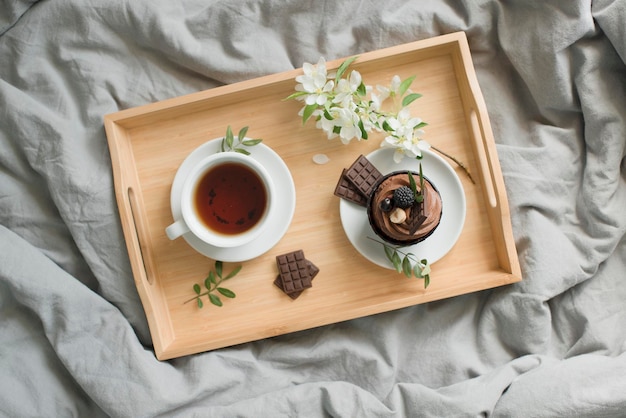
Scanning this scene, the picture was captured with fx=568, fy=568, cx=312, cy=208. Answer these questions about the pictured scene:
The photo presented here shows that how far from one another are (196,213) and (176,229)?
9 centimetres

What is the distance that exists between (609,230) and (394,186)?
564mm

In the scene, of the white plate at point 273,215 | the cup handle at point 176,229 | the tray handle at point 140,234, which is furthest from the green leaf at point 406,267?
the tray handle at point 140,234

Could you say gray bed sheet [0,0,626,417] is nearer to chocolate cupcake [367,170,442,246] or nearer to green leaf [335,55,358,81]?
green leaf [335,55,358,81]

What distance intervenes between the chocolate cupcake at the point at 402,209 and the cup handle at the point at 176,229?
41 cm

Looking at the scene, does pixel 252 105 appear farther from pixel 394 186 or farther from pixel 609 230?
pixel 609 230

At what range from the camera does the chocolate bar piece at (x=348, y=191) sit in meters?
1.32

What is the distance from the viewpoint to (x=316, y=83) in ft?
4.22

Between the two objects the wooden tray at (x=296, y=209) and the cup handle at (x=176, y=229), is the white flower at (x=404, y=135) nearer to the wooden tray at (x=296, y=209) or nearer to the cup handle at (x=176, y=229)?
the wooden tray at (x=296, y=209)

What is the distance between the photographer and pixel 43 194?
1.44m

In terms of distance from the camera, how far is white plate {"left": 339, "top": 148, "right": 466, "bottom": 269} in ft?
4.37

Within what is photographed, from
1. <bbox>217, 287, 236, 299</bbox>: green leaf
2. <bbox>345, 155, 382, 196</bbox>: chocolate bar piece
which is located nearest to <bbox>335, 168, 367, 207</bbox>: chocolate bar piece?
<bbox>345, 155, 382, 196</bbox>: chocolate bar piece

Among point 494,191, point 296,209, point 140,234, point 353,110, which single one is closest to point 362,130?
point 353,110

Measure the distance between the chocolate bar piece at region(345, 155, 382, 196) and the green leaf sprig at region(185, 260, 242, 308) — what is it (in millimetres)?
346

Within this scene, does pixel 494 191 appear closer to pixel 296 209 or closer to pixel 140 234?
pixel 296 209
